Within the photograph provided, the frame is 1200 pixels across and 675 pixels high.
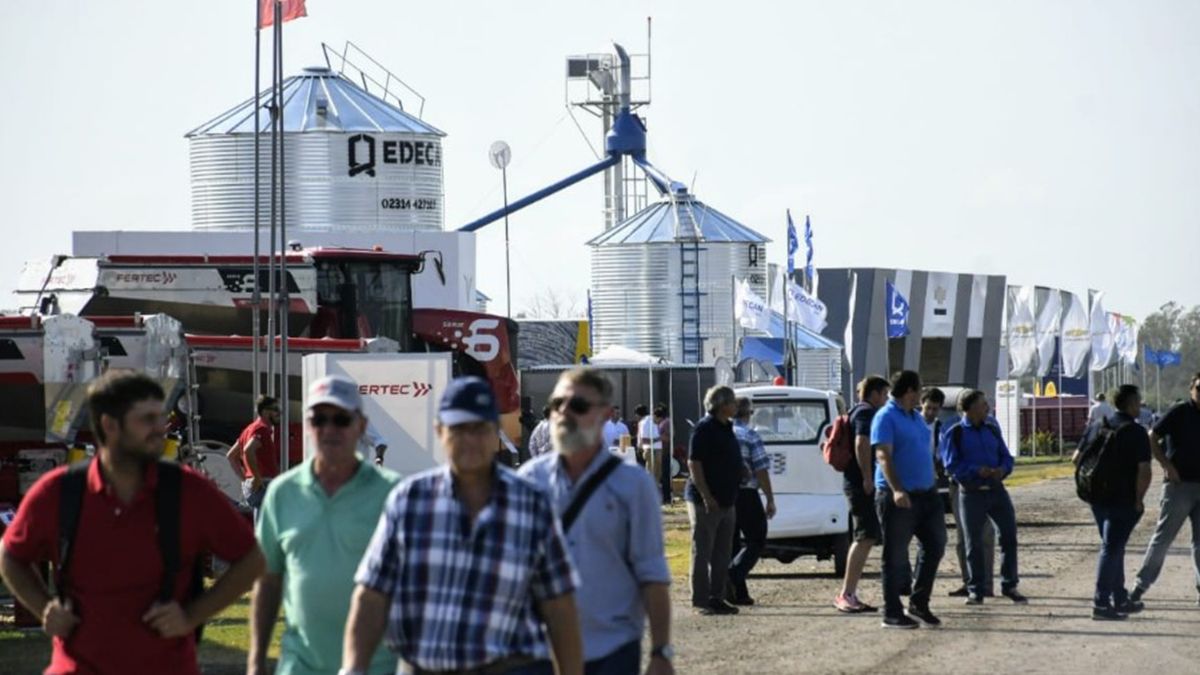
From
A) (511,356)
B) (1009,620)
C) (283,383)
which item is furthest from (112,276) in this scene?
(1009,620)

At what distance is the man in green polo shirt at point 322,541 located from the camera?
7457 mm

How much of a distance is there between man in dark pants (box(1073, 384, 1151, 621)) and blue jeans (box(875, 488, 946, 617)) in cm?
117

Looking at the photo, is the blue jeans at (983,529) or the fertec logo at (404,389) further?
the fertec logo at (404,389)

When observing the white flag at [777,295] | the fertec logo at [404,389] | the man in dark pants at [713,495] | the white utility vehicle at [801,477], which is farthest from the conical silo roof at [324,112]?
the man in dark pants at [713,495]

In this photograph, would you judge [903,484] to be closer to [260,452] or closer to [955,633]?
[955,633]

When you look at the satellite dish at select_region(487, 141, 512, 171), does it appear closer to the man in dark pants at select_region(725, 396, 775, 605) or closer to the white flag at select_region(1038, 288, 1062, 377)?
the man in dark pants at select_region(725, 396, 775, 605)

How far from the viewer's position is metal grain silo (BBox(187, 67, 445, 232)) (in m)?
53.1

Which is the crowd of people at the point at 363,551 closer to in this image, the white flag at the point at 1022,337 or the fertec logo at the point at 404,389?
the fertec logo at the point at 404,389

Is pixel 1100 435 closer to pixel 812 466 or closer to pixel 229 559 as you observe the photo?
pixel 812 466

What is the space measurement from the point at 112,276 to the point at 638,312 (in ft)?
116

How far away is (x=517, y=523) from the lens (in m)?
6.49

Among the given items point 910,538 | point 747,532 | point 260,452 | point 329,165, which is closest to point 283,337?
point 260,452

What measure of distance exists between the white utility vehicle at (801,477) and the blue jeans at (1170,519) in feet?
15.1

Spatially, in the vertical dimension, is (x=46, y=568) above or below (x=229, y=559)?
below
